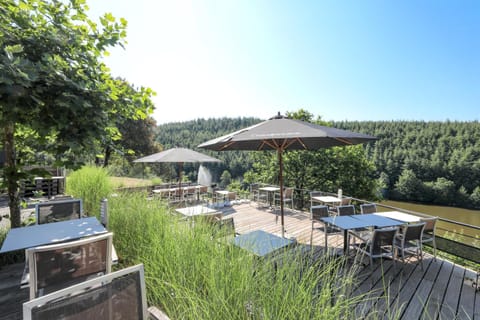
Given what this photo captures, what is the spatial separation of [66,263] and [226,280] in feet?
4.59

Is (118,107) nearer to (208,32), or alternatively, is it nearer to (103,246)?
(103,246)

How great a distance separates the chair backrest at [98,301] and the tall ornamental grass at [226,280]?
240mm

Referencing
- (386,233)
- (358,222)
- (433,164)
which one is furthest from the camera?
(433,164)

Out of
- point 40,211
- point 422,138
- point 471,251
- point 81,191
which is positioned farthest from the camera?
point 422,138

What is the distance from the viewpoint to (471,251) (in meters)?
3.62

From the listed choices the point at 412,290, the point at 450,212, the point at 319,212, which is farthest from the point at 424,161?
the point at 412,290

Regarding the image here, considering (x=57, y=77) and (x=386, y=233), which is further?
(x=386, y=233)

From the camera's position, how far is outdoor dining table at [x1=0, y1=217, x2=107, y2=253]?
221 centimetres

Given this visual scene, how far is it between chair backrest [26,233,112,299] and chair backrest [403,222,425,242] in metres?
4.35

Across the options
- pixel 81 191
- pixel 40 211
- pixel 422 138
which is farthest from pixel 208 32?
pixel 422 138

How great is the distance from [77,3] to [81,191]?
379cm

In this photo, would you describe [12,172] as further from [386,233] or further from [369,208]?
[369,208]

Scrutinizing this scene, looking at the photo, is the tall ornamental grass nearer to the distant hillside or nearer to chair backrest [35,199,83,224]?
chair backrest [35,199,83,224]

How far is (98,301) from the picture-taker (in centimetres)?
121
